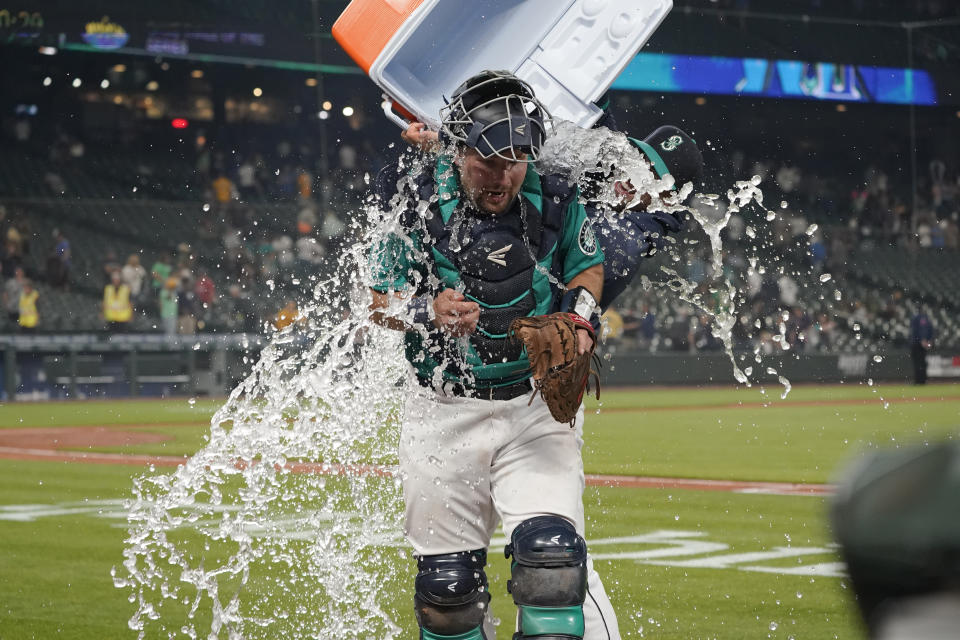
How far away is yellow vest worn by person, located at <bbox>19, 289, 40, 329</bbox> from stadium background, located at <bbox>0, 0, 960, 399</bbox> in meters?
0.29

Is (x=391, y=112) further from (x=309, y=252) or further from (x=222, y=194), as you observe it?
(x=222, y=194)

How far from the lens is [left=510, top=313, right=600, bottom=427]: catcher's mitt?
3.65 meters

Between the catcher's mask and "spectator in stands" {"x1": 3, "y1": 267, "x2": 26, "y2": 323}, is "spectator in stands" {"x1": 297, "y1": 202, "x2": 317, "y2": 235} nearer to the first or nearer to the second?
"spectator in stands" {"x1": 3, "y1": 267, "x2": 26, "y2": 323}

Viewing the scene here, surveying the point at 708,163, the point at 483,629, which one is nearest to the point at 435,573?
the point at 483,629

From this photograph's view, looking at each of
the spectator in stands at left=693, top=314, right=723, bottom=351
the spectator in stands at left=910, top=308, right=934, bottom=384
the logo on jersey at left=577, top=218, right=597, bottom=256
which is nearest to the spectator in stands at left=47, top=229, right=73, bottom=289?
the spectator in stands at left=693, top=314, right=723, bottom=351

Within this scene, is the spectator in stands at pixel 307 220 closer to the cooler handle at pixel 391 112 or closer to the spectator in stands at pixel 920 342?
the spectator in stands at pixel 920 342

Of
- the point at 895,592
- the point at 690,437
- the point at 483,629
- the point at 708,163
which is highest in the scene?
the point at 708,163

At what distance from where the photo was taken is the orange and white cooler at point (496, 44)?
4676mm

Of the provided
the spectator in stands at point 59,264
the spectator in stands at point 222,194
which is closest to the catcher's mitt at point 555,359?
the spectator in stands at point 59,264

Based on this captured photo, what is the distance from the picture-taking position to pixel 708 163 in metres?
33.3

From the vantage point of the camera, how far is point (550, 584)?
3572mm

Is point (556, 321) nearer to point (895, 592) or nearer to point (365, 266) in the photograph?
point (365, 266)

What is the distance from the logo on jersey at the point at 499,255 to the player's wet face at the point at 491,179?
0.12 m

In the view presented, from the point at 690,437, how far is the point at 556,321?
11.6m
